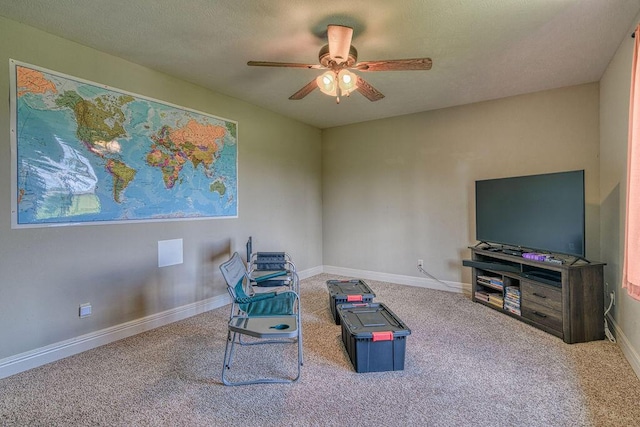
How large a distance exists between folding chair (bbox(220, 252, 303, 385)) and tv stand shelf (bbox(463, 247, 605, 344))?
228 centimetres

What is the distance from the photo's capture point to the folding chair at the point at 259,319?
1.99 meters

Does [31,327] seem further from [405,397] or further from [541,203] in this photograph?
[541,203]

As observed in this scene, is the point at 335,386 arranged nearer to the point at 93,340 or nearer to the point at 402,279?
the point at 93,340

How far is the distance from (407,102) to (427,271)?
234 centimetres

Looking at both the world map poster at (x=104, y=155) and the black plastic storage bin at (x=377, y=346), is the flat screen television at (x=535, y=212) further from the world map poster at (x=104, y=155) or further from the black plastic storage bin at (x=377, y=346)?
the world map poster at (x=104, y=155)

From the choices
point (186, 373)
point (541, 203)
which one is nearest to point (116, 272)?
point (186, 373)

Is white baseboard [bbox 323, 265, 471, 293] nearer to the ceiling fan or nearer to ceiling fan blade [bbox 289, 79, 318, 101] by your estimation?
the ceiling fan

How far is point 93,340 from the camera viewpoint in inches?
102

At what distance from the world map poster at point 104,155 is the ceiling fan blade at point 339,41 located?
1880 millimetres

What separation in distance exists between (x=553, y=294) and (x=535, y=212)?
805 millimetres

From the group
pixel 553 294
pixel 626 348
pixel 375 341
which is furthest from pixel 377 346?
pixel 626 348

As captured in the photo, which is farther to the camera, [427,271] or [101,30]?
[427,271]

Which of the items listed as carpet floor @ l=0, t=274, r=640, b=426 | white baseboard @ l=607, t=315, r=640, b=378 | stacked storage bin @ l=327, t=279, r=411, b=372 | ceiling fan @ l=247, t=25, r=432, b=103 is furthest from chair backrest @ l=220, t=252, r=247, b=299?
white baseboard @ l=607, t=315, r=640, b=378

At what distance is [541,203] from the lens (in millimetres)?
3010
